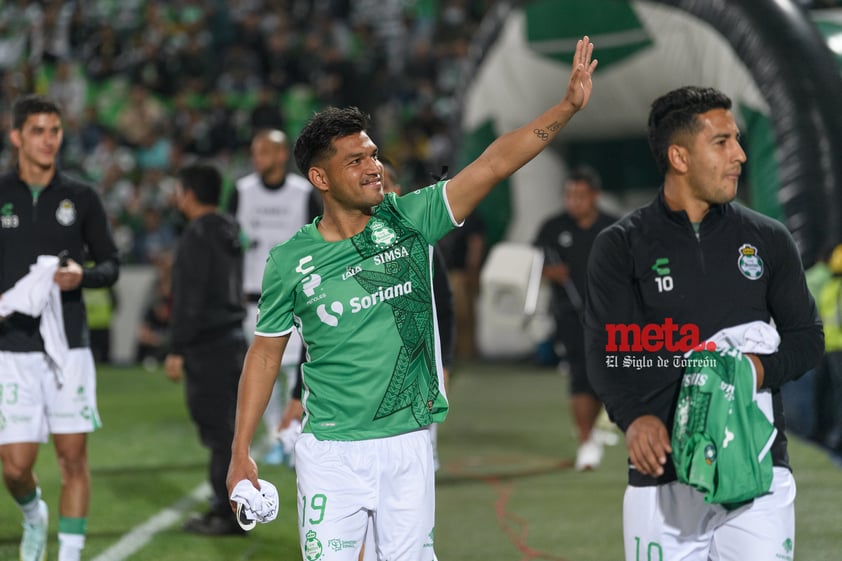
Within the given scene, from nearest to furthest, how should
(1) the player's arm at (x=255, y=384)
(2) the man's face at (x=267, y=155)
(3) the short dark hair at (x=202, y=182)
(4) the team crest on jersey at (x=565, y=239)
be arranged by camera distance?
1. (1) the player's arm at (x=255, y=384)
2. (3) the short dark hair at (x=202, y=182)
3. (2) the man's face at (x=267, y=155)
4. (4) the team crest on jersey at (x=565, y=239)

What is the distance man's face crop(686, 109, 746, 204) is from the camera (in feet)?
13.2

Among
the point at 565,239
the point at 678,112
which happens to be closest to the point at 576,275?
the point at 565,239

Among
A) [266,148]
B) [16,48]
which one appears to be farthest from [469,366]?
[16,48]

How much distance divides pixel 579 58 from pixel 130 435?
29.3 ft

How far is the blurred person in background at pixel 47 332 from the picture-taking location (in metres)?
6.25

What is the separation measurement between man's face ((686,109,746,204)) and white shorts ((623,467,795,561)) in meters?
0.91

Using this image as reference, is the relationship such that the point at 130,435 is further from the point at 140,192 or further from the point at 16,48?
the point at 16,48

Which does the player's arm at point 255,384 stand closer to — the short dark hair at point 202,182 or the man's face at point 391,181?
the man's face at point 391,181

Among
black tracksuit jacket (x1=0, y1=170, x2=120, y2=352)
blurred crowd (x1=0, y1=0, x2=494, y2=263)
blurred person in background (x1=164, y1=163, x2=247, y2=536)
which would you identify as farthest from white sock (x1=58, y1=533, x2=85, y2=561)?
blurred crowd (x1=0, y1=0, x2=494, y2=263)

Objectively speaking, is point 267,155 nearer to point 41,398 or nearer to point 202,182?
point 202,182

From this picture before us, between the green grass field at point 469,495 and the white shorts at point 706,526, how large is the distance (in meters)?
2.93

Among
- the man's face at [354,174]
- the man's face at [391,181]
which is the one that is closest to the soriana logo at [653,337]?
the man's face at [354,174]

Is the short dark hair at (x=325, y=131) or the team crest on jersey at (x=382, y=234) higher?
the short dark hair at (x=325, y=131)

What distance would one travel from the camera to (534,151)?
13.1 feet
